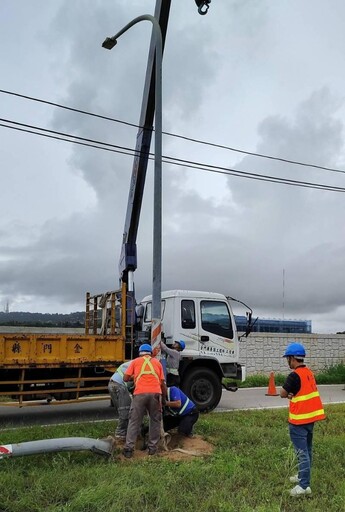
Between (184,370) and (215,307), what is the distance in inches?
64.1

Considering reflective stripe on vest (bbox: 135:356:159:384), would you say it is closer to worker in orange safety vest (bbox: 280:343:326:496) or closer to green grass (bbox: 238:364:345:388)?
worker in orange safety vest (bbox: 280:343:326:496)

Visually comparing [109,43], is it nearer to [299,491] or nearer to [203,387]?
[203,387]

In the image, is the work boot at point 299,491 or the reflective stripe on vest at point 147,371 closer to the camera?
the work boot at point 299,491

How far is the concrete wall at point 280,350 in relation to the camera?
19469 mm

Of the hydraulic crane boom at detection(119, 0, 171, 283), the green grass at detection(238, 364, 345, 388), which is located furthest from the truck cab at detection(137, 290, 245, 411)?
the green grass at detection(238, 364, 345, 388)

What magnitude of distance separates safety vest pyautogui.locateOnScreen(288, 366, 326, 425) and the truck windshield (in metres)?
5.98

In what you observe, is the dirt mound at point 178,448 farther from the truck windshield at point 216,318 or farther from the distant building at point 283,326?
the distant building at point 283,326

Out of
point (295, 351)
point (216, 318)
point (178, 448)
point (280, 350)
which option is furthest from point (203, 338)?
point (280, 350)

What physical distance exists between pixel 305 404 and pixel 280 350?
1480 cm

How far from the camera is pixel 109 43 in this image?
1029cm

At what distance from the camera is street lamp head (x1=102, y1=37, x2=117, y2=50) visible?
1020 centimetres

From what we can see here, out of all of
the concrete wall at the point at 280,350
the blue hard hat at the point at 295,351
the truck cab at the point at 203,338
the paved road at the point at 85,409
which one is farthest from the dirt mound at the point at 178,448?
the concrete wall at the point at 280,350

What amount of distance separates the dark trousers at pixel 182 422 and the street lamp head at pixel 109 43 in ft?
22.8

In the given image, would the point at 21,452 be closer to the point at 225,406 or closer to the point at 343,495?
the point at 343,495
